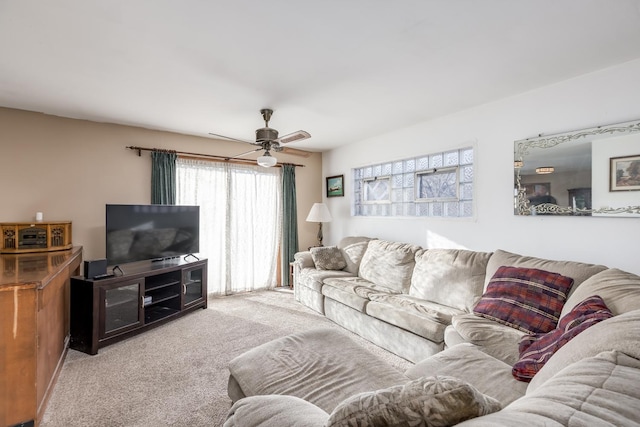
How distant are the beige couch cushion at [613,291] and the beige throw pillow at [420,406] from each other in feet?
5.12

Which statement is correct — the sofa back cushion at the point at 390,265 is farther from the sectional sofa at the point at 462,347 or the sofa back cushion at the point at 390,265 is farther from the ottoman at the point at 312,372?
the ottoman at the point at 312,372

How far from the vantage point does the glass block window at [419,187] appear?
3566mm

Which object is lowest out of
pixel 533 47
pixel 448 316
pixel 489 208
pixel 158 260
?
pixel 448 316

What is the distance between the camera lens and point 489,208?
324cm

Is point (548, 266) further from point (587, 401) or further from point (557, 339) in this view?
point (587, 401)

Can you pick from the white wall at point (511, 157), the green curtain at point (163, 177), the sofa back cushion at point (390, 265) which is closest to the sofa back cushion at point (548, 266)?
the white wall at point (511, 157)

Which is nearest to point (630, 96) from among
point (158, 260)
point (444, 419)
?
point (444, 419)

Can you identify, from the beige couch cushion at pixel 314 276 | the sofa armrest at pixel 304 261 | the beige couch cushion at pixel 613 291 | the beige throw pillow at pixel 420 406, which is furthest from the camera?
the sofa armrest at pixel 304 261

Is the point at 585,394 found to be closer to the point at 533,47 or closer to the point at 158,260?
the point at 533,47

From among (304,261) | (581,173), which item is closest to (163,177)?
(304,261)

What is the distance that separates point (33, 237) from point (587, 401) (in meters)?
4.30

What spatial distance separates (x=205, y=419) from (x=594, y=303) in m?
2.51

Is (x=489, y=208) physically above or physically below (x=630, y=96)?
below

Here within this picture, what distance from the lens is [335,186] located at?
18.2 feet
